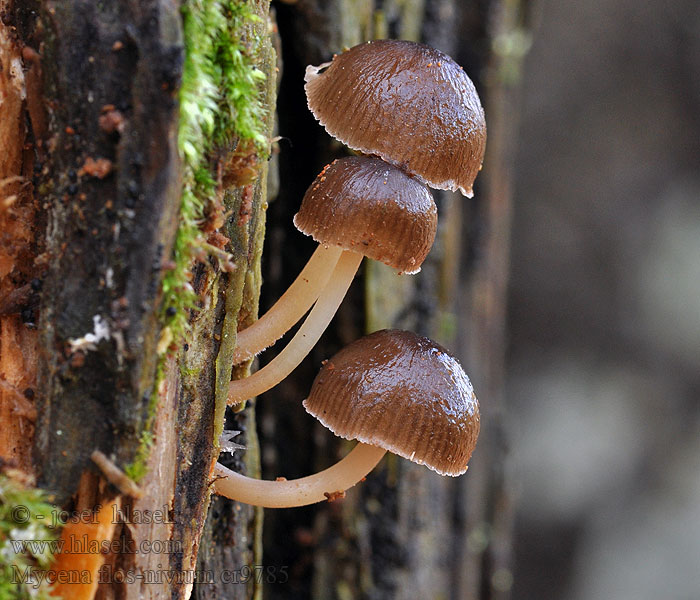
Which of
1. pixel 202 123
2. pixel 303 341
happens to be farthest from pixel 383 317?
pixel 202 123

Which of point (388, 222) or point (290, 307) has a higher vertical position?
point (388, 222)

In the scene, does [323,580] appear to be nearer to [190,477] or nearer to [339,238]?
[190,477]

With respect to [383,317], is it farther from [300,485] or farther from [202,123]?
[202,123]

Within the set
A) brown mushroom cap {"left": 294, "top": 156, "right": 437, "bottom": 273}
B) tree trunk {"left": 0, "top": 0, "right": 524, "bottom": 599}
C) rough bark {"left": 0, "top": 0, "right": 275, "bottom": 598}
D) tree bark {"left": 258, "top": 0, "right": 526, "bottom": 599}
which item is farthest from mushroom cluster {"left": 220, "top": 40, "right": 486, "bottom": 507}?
tree bark {"left": 258, "top": 0, "right": 526, "bottom": 599}

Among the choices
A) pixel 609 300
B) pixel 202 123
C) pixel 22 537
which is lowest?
pixel 22 537

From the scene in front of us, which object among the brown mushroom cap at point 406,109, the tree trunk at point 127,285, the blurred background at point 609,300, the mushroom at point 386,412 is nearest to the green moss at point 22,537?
the tree trunk at point 127,285

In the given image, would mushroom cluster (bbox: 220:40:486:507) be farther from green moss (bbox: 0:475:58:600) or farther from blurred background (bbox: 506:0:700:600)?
blurred background (bbox: 506:0:700:600)

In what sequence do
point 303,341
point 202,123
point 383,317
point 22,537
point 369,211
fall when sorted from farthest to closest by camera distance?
point 383,317, point 303,341, point 369,211, point 202,123, point 22,537
